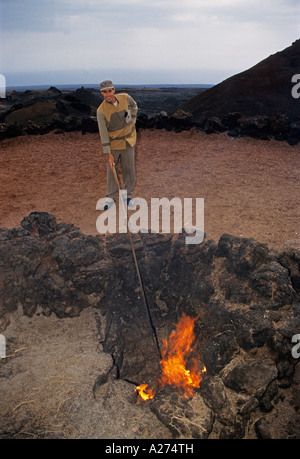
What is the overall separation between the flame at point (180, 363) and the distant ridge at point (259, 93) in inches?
430

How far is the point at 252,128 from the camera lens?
9766 mm

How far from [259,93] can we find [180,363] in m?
14.5

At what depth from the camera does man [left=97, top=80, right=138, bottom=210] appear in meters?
5.61

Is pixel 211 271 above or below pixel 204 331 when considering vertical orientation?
above

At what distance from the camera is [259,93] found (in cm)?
1532

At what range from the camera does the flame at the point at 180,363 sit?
417 centimetres

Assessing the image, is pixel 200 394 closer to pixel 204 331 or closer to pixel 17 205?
pixel 204 331

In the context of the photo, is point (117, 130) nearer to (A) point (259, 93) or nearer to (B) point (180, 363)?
(B) point (180, 363)

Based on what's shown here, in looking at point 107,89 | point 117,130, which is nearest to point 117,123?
point 117,130

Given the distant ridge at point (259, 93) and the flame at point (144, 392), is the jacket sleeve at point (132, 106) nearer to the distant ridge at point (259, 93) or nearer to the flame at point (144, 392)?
the flame at point (144, 392)

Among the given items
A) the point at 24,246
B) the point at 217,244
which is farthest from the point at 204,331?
the point at 24,246

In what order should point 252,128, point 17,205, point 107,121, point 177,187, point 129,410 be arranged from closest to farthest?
point 129,410
point 107,121
point 17,205
point 177,187
point 252,128

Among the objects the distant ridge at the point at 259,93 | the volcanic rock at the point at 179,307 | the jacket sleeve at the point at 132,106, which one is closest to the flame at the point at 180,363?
the volcanic rock at the point at 179,307
